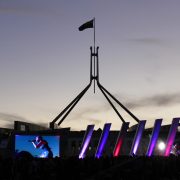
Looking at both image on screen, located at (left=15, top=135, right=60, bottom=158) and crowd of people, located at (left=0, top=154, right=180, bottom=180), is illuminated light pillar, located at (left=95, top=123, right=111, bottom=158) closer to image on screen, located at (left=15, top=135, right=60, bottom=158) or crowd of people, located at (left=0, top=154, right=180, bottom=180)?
image on screen, located at (left=15, top=135, right=60, bottom=158)

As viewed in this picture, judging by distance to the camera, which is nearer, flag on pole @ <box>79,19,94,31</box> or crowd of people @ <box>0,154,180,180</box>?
crowd of people @ <box>0,154,180,180</box>

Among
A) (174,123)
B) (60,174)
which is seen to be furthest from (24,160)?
(174,123)

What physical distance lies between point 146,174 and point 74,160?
3318 millimetres

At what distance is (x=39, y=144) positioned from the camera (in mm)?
46125

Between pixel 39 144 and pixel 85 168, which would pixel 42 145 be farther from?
pixel 85 168

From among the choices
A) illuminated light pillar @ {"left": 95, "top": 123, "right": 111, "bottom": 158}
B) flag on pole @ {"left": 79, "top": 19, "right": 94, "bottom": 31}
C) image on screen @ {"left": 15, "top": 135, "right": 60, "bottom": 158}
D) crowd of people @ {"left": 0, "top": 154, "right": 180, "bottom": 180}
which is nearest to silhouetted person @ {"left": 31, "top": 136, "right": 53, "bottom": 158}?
image on screen @ {"left": 15, "top": 135, "right": 60, "bottom": 158}

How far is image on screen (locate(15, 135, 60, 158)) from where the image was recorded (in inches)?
1816

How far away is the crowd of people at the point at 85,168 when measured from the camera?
19391 mm

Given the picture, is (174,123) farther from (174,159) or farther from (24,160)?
(24,160)

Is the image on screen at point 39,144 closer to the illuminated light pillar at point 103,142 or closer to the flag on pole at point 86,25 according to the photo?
the illuminated light pillar at point 103,142

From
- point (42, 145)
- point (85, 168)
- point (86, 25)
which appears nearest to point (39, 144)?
point (42, 145)

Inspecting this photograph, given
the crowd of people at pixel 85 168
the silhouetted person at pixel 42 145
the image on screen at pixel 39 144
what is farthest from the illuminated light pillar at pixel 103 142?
the crowd of people at pixel 85 168

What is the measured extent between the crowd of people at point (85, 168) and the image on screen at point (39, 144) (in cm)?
2248

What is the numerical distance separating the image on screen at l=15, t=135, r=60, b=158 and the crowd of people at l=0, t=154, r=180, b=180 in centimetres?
2248
